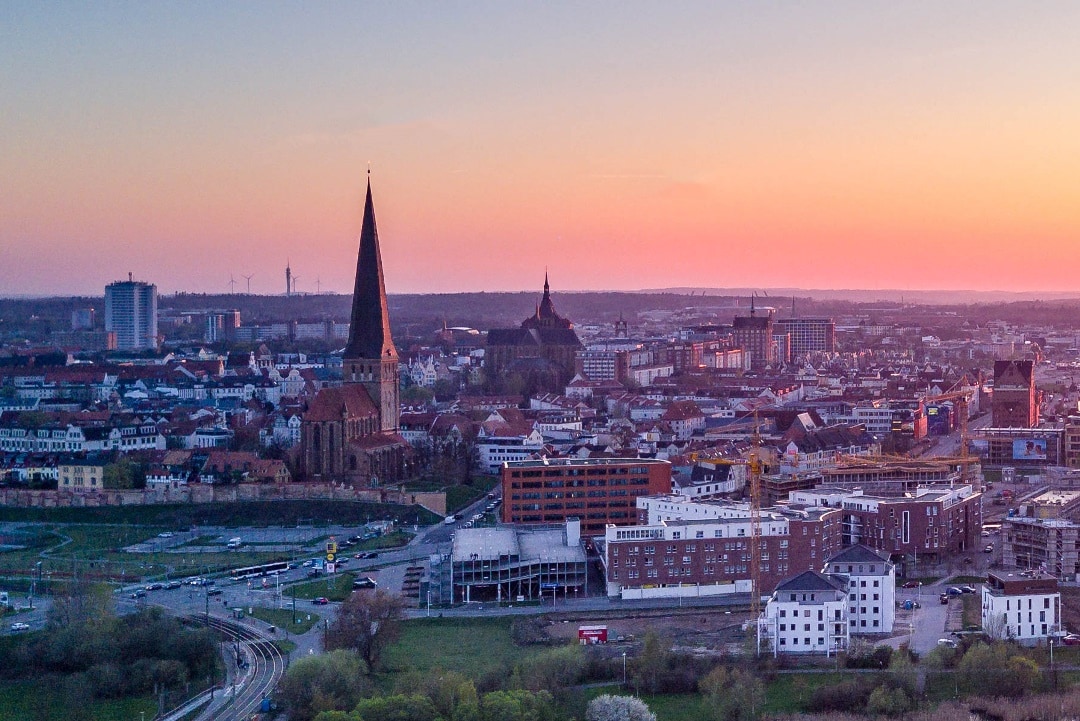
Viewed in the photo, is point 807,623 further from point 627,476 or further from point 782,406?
point 782,406

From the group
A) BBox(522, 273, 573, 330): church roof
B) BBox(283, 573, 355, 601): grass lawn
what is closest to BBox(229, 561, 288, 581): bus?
BBox(283, 573, 355, 601): grass lawn

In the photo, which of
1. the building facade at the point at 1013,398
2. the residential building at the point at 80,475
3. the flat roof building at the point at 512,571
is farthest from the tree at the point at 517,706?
the building facade at the point at 1013,398

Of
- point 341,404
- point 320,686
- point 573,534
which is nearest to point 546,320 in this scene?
point 341,404

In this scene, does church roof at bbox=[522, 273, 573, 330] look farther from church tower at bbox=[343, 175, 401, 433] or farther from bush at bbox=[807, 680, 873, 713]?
bush at bbox=[807, 680, 873, 713]

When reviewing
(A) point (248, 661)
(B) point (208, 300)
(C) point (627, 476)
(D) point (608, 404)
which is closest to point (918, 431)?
(D) point (608, 404)

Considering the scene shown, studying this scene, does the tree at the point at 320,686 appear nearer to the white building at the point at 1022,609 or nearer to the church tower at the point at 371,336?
the white building at the point at 1022,609

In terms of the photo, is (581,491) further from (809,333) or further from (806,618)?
(809,333)
